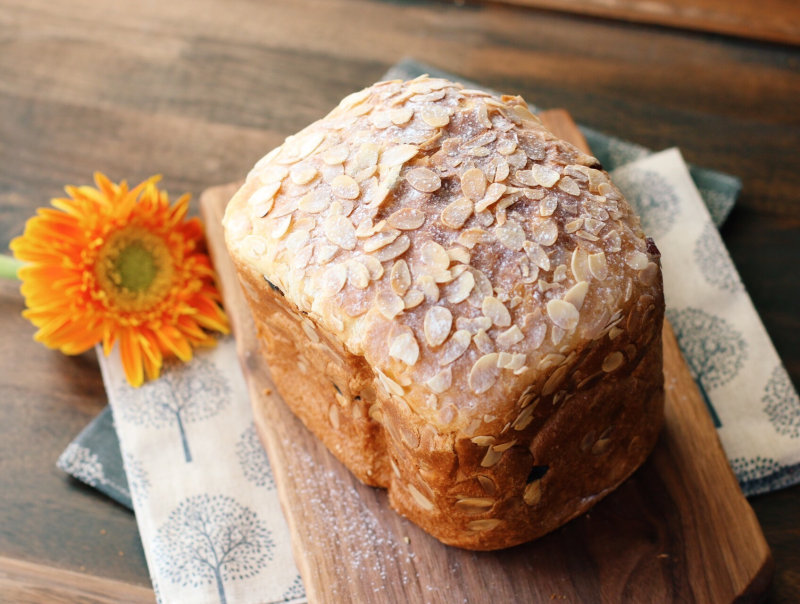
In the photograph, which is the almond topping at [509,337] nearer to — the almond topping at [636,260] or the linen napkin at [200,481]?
the almond topping at [636,260]

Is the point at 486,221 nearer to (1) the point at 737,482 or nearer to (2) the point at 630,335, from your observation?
(2) the point at 630,335

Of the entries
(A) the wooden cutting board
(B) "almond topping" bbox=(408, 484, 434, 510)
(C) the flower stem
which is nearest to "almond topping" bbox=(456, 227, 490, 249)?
(B) "almond topping" bbox=(408, 484, 434, 510)

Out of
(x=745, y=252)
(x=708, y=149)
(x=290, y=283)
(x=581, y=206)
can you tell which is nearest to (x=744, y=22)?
(x=708, y=149)

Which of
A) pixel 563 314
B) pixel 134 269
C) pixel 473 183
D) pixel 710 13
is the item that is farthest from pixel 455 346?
pixel 710 13

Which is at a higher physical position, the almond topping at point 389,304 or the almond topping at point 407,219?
the almond topping at point 407,219

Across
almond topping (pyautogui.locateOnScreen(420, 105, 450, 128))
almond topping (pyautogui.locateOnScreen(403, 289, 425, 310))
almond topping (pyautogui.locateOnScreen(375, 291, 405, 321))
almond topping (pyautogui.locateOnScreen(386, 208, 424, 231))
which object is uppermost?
almond topping (pyautogui.locateOnScreen(420, 105, 450, 128))

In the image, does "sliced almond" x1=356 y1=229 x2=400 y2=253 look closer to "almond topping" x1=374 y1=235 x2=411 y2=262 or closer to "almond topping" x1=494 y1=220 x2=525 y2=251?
"almond topping" x1=374 y1=235 x2=411 y2=262

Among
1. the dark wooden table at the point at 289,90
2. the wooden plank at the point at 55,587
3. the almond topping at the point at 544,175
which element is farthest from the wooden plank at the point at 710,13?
the wooden plank at the point at 55,587
